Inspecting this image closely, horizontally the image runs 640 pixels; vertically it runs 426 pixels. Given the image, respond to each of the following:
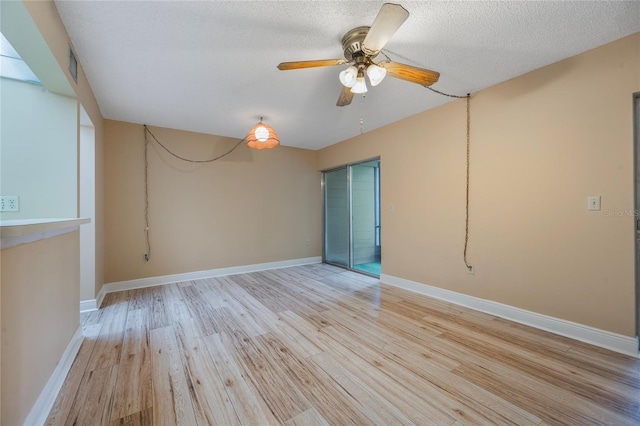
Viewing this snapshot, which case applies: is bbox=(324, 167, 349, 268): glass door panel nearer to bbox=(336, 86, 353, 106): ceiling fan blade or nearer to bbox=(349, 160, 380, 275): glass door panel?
bbox=(349, 160, 380, 275): glass door panel

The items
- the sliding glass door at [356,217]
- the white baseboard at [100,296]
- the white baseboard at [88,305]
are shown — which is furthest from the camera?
the sliding glass door at [356,217]

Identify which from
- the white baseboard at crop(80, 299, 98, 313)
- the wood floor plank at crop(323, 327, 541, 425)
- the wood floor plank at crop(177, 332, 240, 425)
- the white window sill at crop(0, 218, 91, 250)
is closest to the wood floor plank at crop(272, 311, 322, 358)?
the wood floor plank at crop(323, 327, 541, 425)

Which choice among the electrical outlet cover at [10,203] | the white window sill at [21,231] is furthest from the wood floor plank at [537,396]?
the electrical outlet cover at [10,203]

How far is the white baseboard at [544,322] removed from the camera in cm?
194

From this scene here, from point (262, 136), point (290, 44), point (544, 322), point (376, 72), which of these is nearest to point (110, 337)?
point (262, 136)

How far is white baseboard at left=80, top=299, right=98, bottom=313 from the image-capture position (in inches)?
111

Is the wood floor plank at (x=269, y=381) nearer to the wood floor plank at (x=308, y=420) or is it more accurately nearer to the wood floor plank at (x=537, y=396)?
the wood floor plank at (x=308, y=420)

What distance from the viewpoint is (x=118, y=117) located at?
136 inches

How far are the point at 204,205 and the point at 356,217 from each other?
9.18 ft

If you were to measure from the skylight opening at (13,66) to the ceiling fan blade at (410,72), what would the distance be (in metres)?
2.71

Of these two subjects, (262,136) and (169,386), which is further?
(262,136)

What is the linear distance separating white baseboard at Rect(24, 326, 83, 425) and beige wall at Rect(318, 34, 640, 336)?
3560mm

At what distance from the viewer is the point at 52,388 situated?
59.5 inches

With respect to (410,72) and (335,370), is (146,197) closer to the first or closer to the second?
(335,370)
